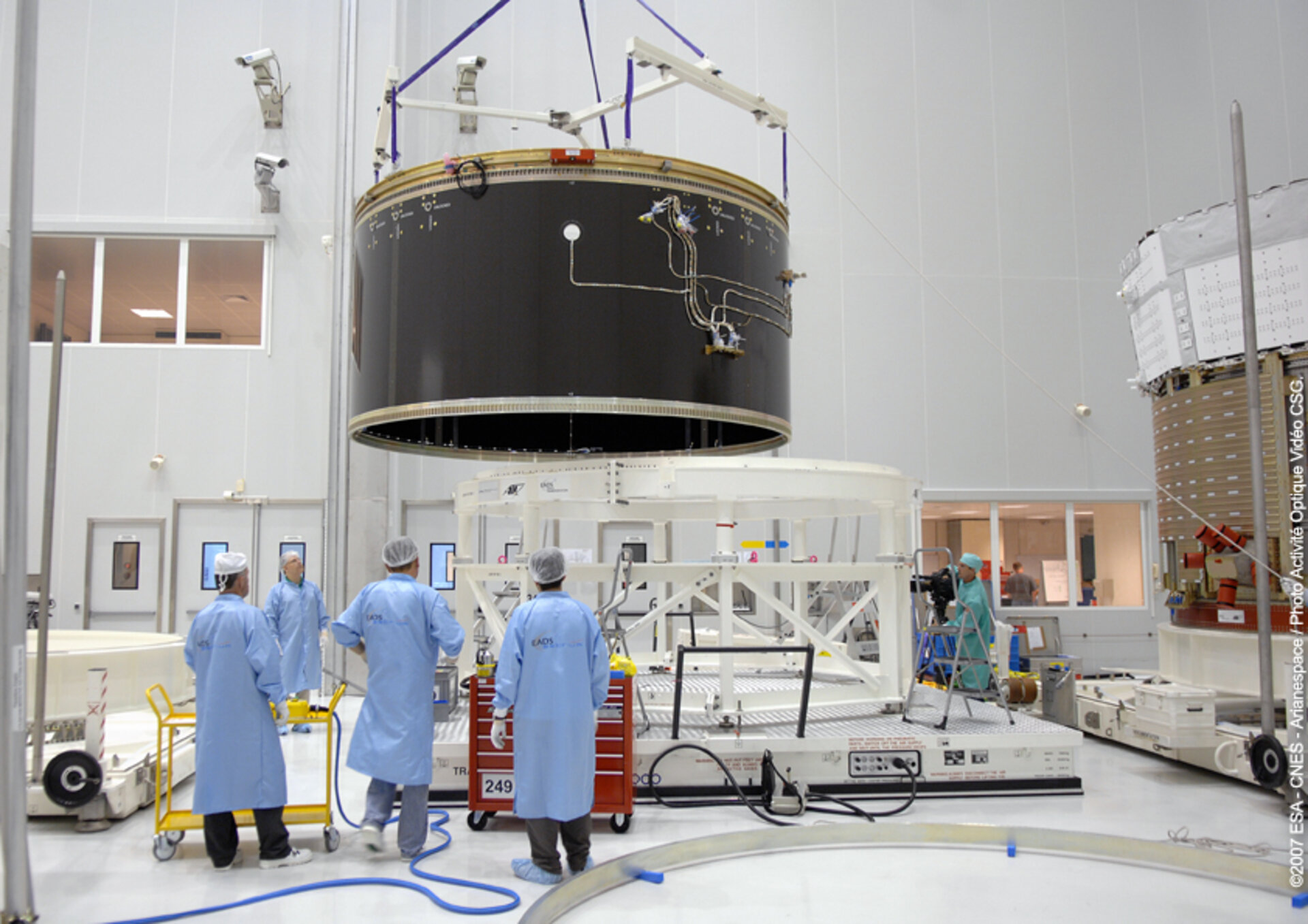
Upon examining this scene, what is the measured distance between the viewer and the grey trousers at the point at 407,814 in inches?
219

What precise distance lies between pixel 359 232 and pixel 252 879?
454 cm

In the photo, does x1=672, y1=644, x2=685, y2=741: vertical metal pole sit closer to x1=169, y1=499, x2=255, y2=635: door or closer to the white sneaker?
the white sneaker

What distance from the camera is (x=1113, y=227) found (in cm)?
1439

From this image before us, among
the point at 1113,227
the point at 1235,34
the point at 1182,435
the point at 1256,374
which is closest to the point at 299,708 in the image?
the point at 1256,374

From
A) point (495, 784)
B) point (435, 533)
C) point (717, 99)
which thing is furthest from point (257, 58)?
point (495, 784)

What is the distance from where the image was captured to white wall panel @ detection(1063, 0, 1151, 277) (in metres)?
14.4

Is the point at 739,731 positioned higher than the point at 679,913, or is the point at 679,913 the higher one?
the point at 739,731

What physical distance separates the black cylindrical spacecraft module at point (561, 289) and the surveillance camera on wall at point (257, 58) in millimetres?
7119

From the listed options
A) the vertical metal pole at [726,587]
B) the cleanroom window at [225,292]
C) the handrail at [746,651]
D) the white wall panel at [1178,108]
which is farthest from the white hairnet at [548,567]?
the white wall panel at [1178,108]

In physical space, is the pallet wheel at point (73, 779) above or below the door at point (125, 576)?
below

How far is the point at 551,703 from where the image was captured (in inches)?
A: 203

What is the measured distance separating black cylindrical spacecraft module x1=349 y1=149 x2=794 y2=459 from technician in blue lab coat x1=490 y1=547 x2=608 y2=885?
1.73 metres

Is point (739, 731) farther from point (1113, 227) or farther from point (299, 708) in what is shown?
point (1113, 227)

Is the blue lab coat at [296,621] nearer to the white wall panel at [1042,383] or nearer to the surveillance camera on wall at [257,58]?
the surveillance camera on wall at [257,58]
